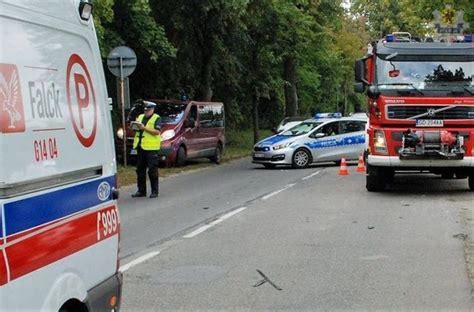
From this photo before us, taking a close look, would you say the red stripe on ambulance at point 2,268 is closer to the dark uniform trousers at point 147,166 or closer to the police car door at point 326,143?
the dark uniform trousers at point 147,166

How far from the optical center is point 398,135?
43.4ft

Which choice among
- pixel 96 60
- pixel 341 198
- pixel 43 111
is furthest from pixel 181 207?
pixel 43 111

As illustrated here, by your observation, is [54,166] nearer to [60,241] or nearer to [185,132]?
[60,241]

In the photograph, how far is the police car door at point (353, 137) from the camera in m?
22.0

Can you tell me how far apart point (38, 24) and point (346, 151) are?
19088mm

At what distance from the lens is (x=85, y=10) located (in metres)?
4.12

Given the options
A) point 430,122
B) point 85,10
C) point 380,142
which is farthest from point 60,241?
point 430,122

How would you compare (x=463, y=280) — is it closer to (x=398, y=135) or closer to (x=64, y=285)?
(x=64, y=285)

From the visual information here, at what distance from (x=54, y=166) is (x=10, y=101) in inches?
20.6

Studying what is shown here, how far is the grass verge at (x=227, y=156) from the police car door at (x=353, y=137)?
4.76 meters

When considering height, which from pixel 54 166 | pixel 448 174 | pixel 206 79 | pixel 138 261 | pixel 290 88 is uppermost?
pixel 206 79

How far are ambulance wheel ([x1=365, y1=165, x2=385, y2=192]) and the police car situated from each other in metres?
7.38

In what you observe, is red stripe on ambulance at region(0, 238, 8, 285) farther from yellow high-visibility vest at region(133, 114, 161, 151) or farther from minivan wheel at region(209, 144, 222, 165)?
minivan wheel at region(209, 144, 222, 165)

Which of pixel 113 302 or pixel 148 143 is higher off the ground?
pixel 148 143
